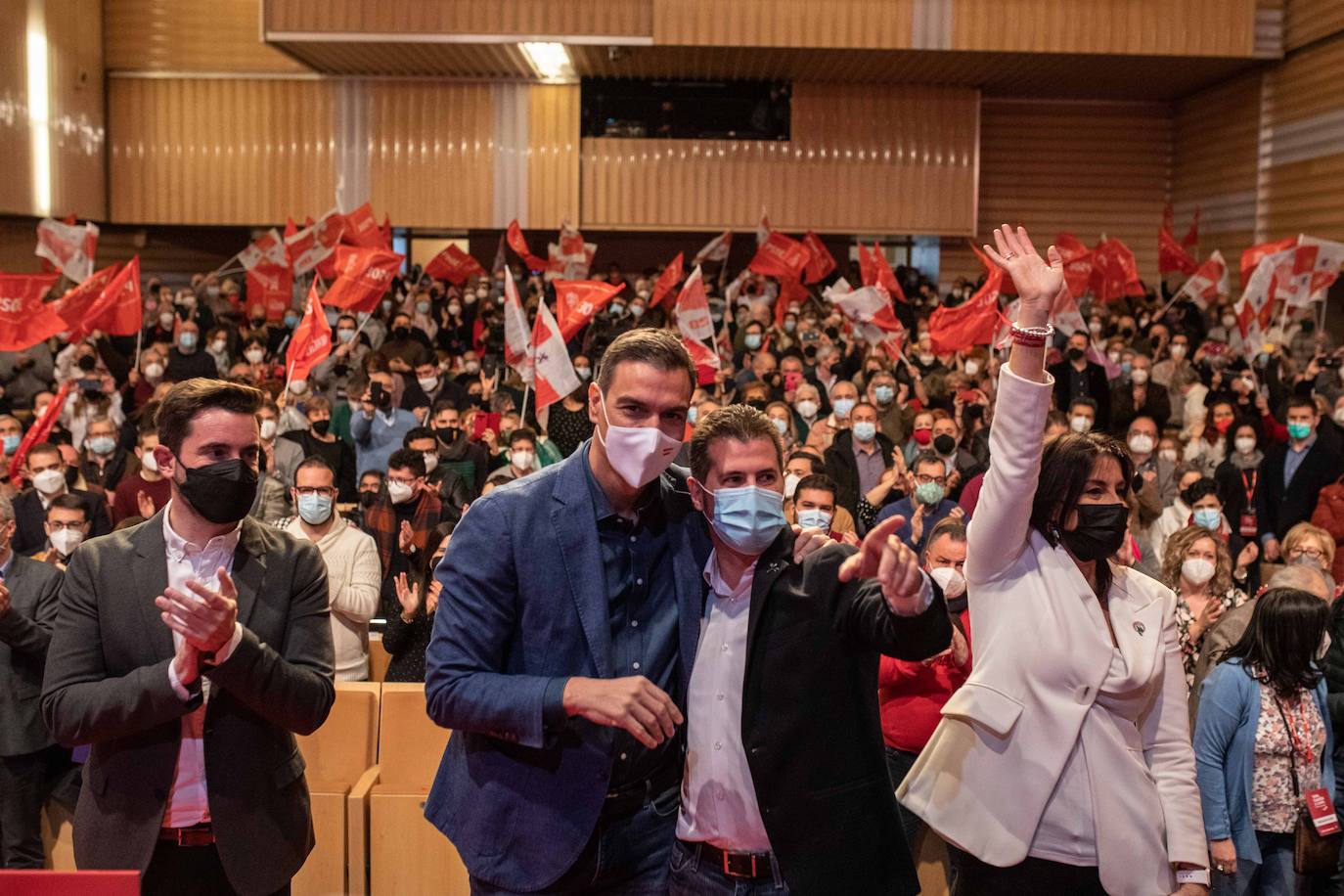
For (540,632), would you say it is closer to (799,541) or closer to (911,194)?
(799,541)

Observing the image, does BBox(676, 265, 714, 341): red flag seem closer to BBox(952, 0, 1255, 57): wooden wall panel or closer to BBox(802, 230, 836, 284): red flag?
BBox(802, 230, 836, 284): red flag

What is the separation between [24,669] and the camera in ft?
16.8

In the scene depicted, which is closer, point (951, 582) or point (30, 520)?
point (951, 582)

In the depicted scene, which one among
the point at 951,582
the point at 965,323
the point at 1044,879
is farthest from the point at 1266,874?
the point at 965,323

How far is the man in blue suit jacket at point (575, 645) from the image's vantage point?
101 inches

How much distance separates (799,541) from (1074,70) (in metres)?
20.0

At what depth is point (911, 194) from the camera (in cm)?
2189

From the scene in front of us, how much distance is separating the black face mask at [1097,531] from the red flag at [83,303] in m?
10.9

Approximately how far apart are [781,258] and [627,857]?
15506 millimetres

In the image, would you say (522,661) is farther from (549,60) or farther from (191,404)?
(549,60)

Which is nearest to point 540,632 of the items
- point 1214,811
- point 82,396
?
point 1214,811

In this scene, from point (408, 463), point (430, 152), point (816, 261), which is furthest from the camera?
point (430, 152)

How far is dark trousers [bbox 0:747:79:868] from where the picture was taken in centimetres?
524

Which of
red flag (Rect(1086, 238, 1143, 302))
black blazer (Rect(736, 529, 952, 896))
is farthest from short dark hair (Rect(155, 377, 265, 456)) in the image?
red flag (Rect(1086, 238, 1143, 302))
